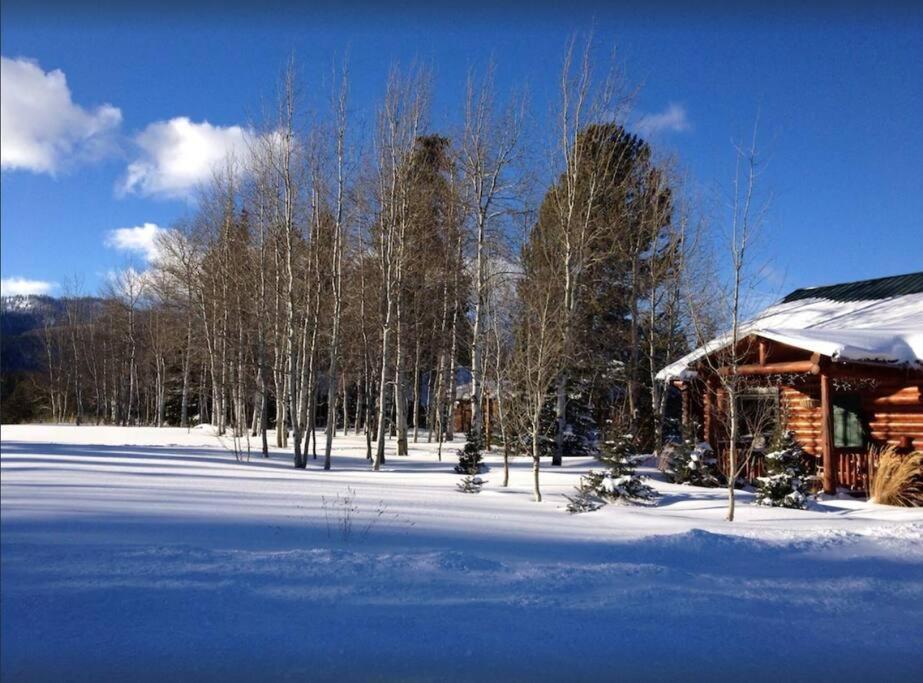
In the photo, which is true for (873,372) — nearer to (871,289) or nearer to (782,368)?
(782,368)

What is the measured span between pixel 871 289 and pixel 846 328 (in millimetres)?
4872

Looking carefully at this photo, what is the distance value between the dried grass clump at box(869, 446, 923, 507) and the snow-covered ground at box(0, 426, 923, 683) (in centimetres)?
447

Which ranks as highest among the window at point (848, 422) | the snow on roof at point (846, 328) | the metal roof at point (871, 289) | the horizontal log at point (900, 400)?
the metal roof at point (871, 289)

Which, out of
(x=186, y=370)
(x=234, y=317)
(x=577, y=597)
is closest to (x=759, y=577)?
(x=577, y=597)

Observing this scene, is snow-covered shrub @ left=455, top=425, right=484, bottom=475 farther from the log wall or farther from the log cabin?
the log wall

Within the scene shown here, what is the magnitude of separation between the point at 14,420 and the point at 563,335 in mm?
33408

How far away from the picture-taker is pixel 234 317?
94.5 ft

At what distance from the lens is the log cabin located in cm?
1465

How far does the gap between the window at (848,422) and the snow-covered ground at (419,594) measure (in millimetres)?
7580


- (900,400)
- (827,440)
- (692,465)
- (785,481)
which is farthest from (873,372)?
(692,465)

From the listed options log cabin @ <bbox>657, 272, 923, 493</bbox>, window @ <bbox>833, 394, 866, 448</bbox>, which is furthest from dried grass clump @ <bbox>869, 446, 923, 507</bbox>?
window @ <bbox>833, 394, 866, 448</bbox>

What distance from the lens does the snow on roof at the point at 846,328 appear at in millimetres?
14508

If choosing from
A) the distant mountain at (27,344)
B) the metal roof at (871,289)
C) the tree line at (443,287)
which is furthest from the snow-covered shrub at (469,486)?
the distant mountain at (27,344)

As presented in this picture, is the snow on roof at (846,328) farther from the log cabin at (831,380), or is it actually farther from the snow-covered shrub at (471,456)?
the snow-covered shrub at (471,456)
